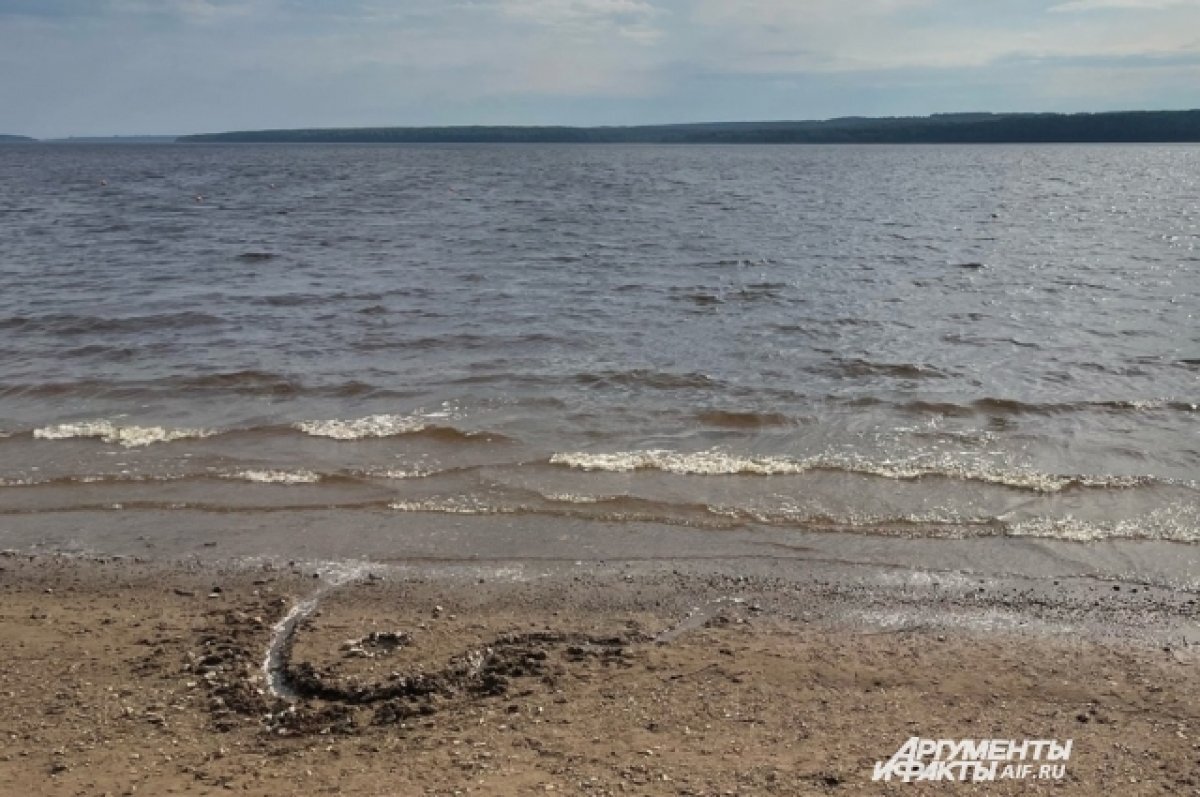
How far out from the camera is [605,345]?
14.0m

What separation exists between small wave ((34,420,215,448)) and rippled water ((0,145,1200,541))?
0.04 metres

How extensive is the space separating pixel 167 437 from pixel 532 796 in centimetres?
719

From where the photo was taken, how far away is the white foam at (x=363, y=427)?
9.92 metres

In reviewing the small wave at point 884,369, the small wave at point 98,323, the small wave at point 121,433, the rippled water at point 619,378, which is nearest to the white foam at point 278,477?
the rippled water at point 619,378

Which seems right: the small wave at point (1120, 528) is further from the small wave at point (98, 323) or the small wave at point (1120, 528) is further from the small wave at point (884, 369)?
the small wave at point (98, 323)

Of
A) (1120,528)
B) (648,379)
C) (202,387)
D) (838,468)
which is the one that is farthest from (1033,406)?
(202,387)

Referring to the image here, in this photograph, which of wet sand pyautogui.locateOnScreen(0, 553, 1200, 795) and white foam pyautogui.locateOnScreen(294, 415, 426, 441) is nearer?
wet sand pyautogui.locateOnScreen(0, 553, 1200, 795)

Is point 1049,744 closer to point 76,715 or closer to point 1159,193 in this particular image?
point 76,715

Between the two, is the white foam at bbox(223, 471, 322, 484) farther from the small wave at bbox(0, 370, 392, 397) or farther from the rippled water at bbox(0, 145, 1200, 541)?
the small wave at bbox(0, 370, 392, 397)

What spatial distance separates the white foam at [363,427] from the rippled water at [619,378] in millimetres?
42

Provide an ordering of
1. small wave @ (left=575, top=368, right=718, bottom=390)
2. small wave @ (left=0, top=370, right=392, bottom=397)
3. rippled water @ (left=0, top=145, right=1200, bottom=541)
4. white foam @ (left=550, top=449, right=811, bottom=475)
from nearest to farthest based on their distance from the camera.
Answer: rippled water @ (left=0, top=145, right=1200, bottom=541) < white foam @ (left=550, top=449, right=811, bottom=475) < small wave @ (left=0, top=370, right=392, bottom=397) < small wave @ (left=575, top=368, right=718, bottom=390)

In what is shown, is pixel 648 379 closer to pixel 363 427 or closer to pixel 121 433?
pixel 363 427

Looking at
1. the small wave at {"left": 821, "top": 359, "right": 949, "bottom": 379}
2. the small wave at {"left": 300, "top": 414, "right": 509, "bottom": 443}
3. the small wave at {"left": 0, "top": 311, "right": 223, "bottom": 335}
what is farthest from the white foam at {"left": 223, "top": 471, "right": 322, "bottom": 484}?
the small wave at {"left": 0, "top": 311, "right": 223, "bottom": 335}

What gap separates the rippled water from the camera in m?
8.42
